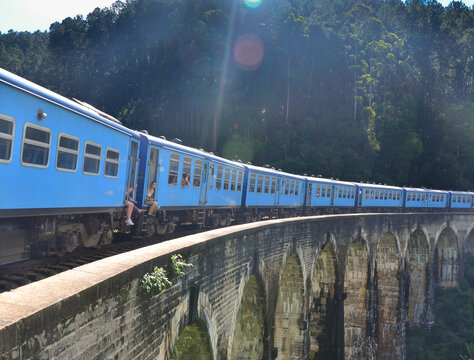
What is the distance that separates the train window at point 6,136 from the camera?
6609 mm

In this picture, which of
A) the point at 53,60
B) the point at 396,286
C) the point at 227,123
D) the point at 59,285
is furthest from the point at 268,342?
the point at 53,60

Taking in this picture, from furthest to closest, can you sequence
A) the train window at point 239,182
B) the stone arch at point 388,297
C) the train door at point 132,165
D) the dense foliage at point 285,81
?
the dense foliage at point 285,81
the stone arch at point 388,297
the train window at point 239,182
the train door at point 132,165

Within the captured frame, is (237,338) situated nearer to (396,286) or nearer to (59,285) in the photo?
(59,285)

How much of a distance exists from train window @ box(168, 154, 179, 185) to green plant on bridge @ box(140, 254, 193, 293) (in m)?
6.19

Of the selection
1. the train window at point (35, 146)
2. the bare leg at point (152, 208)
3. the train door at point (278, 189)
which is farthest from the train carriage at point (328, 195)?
the train window at point (35, 146)

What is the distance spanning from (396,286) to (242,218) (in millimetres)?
16752

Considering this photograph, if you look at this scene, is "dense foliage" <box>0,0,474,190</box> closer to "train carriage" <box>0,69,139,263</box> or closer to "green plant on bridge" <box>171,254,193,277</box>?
"train carriage" <box>0,69,139,263</box>

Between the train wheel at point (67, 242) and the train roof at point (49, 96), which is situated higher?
the train roof at point (49, 96)

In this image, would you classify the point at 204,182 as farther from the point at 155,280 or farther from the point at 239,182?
the point at 155,280

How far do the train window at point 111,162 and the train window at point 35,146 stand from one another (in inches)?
94.1

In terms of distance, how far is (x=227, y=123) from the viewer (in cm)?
5931

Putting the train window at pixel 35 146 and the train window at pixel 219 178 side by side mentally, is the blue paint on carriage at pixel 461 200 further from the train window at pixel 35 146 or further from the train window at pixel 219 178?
the train window at pixel 35 146

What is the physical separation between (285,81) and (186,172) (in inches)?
2070

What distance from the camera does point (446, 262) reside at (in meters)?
48.4
